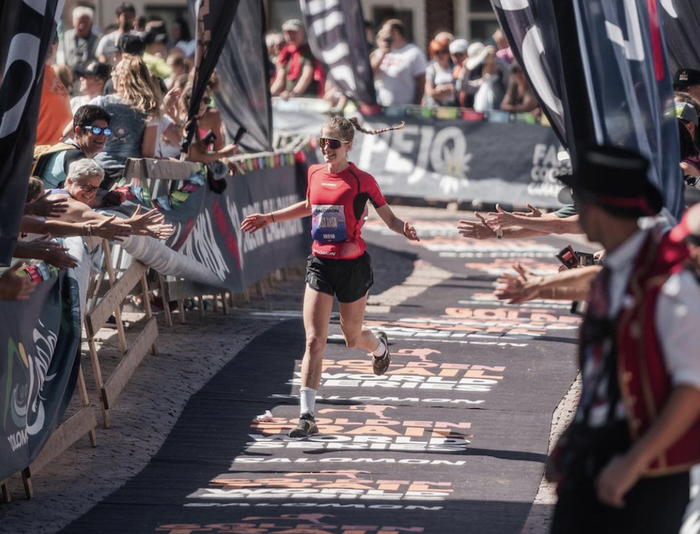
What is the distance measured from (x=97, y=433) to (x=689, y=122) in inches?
164

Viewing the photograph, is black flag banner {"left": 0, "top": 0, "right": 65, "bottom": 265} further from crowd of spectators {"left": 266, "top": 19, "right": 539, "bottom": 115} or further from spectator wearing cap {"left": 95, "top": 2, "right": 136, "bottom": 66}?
crowd of spectators {"left": 266, "top": 19, "right": 539, "bottom": 115}

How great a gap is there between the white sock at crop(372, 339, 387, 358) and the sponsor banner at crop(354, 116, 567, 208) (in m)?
8.97

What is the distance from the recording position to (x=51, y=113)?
1070cm

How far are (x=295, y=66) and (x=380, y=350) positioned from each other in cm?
1215

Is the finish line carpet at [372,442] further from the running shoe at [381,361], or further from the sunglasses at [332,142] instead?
the sunglasses at [332,142]

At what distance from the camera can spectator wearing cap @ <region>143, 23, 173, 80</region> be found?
15.1 m

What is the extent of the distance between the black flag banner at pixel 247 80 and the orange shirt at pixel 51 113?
3.04 m

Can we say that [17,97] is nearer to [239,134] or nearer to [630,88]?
[630,88]

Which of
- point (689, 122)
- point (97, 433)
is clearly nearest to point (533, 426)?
point (689, 122)

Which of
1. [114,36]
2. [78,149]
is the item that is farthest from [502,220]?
[114,36]

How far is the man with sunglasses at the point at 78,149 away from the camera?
884 centimetres

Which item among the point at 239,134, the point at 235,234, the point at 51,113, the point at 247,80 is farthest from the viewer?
the point at 247,80

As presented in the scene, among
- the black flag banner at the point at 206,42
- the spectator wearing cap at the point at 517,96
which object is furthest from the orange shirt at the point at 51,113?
the spectator wearing cap at the point at 517,96

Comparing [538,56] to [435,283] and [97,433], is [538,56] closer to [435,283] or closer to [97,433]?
[97,433]
